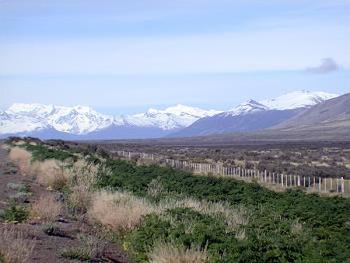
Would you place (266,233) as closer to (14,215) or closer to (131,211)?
(131,211)

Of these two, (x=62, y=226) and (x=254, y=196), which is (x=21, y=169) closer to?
(x=254, y=196)

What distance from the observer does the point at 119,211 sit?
1642cm

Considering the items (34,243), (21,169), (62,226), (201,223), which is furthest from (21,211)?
(21,169)

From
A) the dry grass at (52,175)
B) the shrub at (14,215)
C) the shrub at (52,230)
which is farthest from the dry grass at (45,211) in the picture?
the dry grass at (52,175)

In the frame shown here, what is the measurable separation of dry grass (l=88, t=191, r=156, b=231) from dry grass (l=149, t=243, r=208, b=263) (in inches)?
151

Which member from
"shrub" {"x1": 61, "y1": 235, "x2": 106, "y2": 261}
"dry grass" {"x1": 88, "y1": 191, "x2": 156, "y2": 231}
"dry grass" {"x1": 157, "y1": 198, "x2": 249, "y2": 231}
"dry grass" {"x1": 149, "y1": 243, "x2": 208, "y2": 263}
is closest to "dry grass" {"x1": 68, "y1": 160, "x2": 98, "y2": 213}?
"dry grass" {"x1": 88, "y1": 191, "x2": 156, "y2": 231}

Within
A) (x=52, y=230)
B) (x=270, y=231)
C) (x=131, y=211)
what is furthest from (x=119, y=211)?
(x=270, y=231)

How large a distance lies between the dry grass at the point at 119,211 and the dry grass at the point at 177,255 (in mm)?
3835

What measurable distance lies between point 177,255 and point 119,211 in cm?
548

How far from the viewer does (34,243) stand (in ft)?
44.0

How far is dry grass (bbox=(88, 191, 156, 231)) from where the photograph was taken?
15945 millimetres

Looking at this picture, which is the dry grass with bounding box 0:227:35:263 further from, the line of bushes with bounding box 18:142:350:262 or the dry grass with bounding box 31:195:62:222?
the dry grass with bounding box 31:195:62:222

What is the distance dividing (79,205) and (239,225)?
707 cm

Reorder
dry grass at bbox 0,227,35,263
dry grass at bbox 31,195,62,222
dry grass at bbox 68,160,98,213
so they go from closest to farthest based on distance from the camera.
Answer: dry grass at bbox 0,227,35,263, dry grass at bbox 31,195,62,222, dry grass at bbox 68,160,98,213
